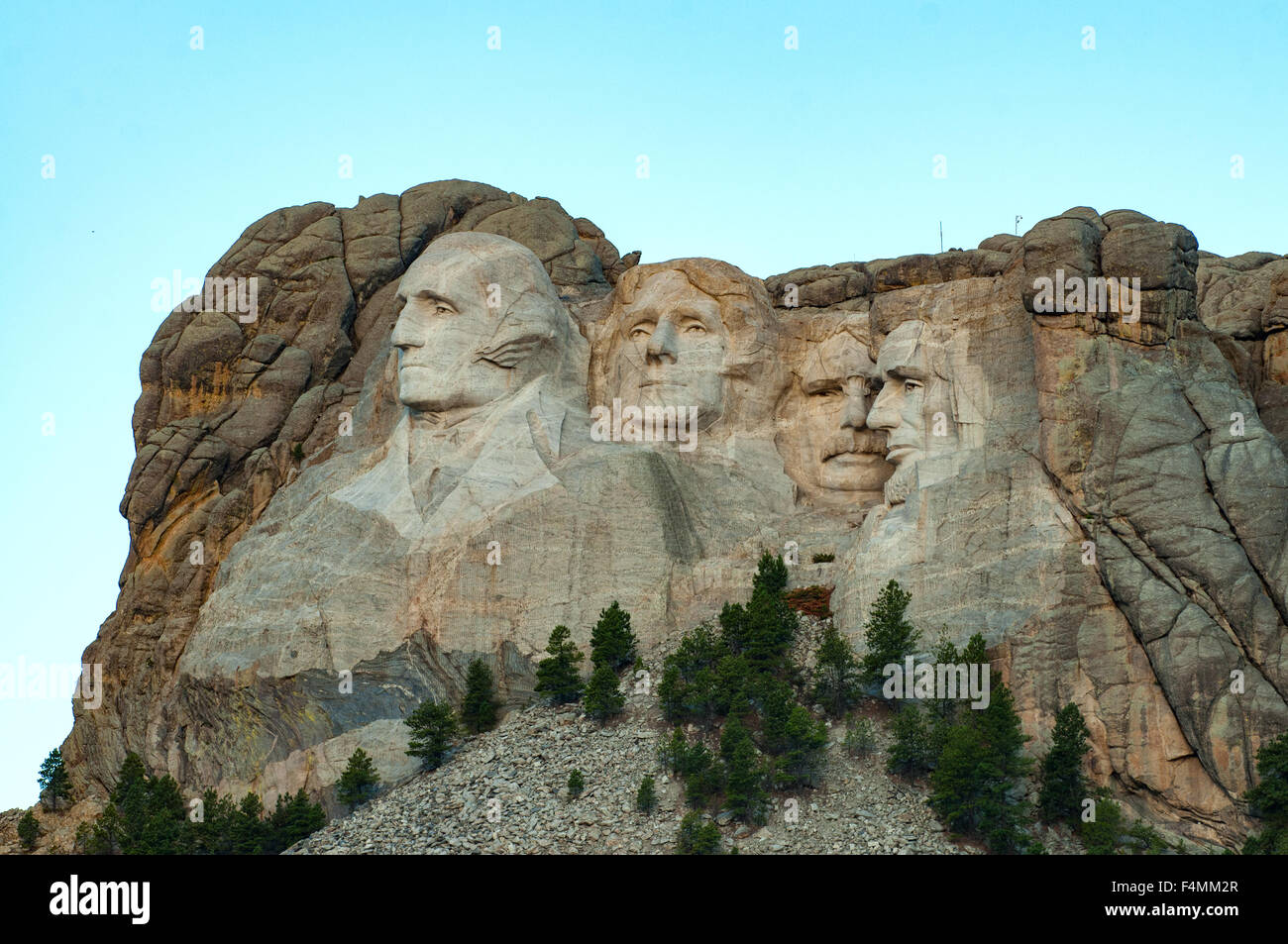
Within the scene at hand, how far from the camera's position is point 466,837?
42.8 metres

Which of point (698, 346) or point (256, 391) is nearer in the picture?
point (698, 346)

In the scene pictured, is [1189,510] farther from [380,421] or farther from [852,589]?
[380,421]

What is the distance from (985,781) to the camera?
42531mm

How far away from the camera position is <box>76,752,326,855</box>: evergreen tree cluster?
4575cm

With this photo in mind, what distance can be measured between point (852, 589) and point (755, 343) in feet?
24.8

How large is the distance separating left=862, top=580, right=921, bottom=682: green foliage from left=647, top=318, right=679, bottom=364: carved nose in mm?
8736

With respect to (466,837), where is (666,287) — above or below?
above

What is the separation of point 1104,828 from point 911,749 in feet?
11.6

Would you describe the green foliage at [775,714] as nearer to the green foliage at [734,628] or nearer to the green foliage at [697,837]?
the green foliage at [734,628]

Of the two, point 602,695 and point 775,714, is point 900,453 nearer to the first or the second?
point 775,714

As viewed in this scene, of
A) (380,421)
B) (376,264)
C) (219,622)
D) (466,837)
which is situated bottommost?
(466,837)

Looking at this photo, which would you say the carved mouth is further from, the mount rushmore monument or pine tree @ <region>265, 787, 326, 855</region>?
pine tree @ <region>265, 787, 326, 855</region>

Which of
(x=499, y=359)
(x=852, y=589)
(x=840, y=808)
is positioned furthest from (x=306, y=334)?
(x=840, y=808)

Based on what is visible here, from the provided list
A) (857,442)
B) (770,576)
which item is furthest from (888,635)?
(857,442)
